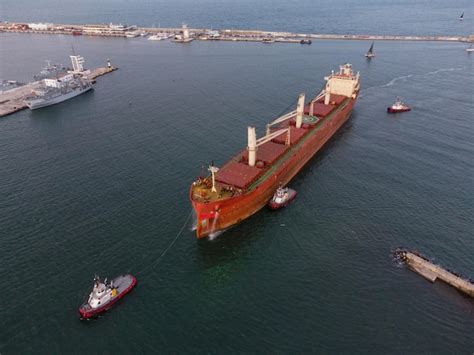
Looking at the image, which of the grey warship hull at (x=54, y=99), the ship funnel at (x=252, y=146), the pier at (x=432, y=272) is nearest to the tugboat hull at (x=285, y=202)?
the ship funnel at (x=252, y=146)

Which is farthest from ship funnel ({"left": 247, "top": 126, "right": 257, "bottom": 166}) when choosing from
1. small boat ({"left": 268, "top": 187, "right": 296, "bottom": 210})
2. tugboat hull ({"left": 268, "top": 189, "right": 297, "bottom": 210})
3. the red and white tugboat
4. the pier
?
the red and white tugboat

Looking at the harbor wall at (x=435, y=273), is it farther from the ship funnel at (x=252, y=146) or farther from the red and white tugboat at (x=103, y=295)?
the red and white tugboat at (x=103, y=295)

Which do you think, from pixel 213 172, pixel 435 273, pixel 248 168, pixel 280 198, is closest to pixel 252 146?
pixel 248 168

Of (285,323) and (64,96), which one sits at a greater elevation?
(64,96)

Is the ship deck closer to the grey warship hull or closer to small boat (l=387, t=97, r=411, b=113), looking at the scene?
small boat (l=387, t=97, r=411, b=113)

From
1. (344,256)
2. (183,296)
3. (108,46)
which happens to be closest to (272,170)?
(344,256)

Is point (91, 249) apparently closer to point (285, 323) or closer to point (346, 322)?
point (285, 323)
